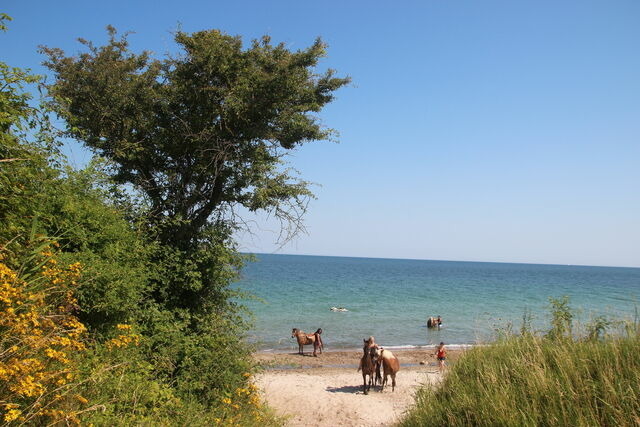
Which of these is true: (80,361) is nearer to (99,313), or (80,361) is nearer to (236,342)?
(99,313)

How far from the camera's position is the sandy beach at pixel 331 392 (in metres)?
12.3

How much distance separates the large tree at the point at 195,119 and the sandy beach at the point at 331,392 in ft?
13.4

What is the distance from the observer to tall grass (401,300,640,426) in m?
4.30

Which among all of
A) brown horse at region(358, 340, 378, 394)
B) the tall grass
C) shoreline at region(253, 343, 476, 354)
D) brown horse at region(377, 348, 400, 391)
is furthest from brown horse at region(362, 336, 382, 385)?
shoreline at region(253, 343, 476, 354)

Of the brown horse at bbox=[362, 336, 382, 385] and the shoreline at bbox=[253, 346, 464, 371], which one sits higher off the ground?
the brown horse at bbox=[362, 336, 382, 385]

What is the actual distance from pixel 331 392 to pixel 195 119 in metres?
10.4

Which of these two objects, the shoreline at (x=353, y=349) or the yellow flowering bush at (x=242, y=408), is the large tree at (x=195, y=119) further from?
the shoreline at (x=353, y=349)

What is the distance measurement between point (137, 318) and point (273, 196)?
4.20 m

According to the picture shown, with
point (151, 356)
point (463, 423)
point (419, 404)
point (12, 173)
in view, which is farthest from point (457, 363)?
point (12, 173)

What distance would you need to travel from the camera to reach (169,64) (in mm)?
10492

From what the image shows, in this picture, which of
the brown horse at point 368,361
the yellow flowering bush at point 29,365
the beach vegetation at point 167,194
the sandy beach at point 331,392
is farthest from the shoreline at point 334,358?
the yellow flowering bush at point 29,365

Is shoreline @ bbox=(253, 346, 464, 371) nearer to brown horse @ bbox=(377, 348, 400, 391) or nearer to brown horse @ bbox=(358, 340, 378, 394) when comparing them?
brown horse @ bbox=(377, 348, 400, 391)

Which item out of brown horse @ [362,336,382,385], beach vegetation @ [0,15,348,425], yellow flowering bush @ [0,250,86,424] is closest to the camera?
yellow flowering bush @ [0,250,86,424]

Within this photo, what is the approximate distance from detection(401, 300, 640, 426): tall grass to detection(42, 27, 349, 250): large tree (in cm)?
551
